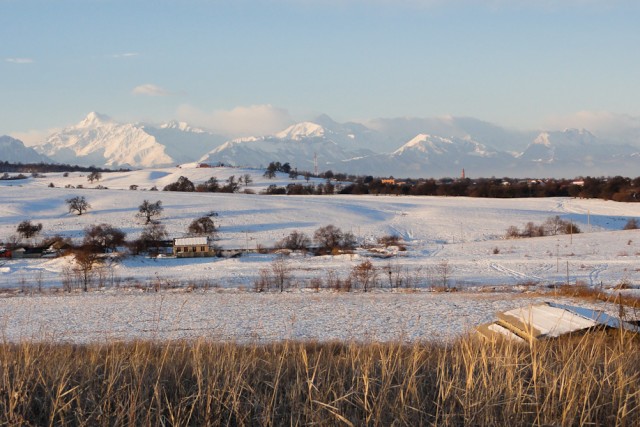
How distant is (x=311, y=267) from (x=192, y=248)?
1359 centimetres

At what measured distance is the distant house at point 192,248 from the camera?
183 ft

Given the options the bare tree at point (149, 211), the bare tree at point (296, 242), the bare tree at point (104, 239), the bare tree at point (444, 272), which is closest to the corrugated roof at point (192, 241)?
the bare tree at point (104, 239)

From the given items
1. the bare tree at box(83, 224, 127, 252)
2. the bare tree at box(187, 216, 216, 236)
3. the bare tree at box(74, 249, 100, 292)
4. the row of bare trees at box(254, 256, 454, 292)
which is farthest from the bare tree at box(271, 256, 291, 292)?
the bare tree at box(187, 216, 216, 236)

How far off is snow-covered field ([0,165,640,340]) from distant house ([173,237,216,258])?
1.72 metres

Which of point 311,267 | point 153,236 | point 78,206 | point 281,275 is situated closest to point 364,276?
point 281,275

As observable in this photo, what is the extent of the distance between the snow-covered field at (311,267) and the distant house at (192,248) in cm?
172

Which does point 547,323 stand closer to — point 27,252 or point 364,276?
point 364,276

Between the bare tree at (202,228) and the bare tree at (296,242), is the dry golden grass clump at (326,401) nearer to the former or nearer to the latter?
the bare tree at (296,242)

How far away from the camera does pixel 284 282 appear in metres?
41.2

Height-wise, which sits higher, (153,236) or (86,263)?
(153,236)

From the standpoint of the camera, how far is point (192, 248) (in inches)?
→ 2224

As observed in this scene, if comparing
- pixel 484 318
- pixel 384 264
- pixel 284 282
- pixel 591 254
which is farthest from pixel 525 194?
pixel 484 318

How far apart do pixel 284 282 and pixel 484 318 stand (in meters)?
17.2

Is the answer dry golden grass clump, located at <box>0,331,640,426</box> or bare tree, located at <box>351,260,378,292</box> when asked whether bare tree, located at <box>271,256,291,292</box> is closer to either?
bare tree, located at <box>351,260,378,292</box>
